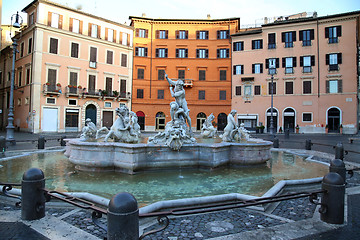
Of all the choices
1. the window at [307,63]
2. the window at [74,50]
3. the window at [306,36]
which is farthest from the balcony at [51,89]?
the window at [306,36]

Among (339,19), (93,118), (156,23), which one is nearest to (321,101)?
(339,19)

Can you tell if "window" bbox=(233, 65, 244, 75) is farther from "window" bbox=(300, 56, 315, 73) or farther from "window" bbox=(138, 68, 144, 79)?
"window" bbox=(138, 68, 144, 79)

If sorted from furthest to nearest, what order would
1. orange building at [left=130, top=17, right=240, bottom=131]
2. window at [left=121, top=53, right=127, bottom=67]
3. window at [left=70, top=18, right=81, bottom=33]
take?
orange building at [left=130, top=17, right=240, bottom=131]
window at [left=121, top=53, right=127, bottom=67]
window at [left=70, top=18, right=81, bottom=33]

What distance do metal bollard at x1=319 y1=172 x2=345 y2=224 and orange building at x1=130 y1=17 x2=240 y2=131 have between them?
111 ft

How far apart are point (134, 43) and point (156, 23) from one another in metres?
4.63

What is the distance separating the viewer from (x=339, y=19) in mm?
32188

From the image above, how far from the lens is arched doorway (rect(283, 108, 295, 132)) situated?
3419cm

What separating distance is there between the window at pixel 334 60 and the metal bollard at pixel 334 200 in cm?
3471

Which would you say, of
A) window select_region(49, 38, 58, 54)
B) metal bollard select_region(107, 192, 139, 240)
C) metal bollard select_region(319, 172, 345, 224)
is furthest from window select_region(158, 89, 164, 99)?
metal bollard select_region(107, 192, 139, 240)

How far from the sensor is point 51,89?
3011 centimetres

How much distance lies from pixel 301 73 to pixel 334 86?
438 cm

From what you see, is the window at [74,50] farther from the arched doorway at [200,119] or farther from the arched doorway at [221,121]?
the arched doorway at [221,121]

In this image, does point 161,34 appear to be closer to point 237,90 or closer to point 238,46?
A: point 238,46

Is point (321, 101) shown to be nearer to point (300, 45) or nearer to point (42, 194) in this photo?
point (300, 45)
